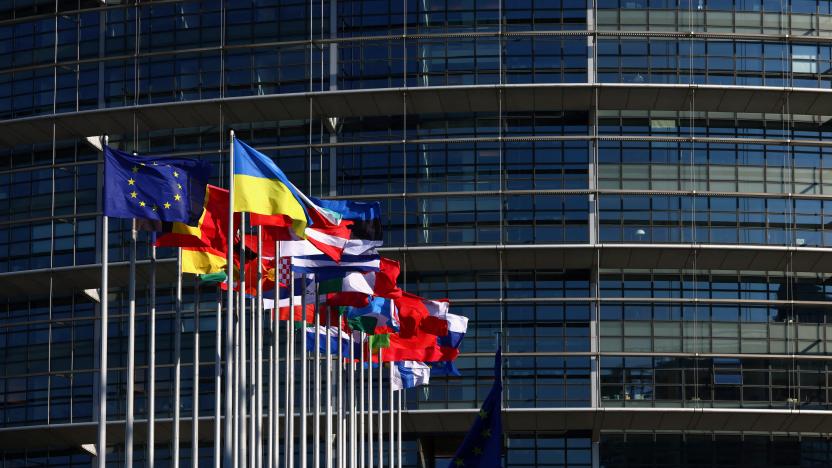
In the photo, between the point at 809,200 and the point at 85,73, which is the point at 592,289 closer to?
the point at 809,200

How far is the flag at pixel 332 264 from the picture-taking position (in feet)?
123


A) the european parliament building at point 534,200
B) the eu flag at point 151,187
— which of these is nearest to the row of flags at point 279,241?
the eu flag at point 151,187

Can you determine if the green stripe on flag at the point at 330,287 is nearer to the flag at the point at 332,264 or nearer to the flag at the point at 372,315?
the flag at the point at 332,264

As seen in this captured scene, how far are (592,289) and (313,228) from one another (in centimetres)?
3024

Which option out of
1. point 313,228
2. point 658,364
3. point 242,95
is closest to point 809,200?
point 658,364

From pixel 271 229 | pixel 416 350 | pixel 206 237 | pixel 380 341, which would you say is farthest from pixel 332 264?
pixel 416 350

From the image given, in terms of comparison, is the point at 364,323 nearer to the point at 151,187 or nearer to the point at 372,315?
the point at 372,315

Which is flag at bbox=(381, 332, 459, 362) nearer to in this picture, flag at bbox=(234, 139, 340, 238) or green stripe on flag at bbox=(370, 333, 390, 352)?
green stripe on flag at bbox=(370, 333, 390, 352)

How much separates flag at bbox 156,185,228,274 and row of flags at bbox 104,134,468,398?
21 mm

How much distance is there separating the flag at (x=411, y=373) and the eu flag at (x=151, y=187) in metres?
26.1

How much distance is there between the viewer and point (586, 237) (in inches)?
2534

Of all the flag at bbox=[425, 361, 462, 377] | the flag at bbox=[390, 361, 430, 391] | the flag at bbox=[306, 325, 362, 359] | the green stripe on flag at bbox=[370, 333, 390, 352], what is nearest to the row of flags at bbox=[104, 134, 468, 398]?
the flag at bbox=[306, 325, 362, 359]

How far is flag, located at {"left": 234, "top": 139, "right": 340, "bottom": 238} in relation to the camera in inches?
1283

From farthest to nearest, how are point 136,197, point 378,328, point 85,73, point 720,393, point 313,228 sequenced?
point 85,73, point 720,393, point 378,328, point 313,228, point 136,197
